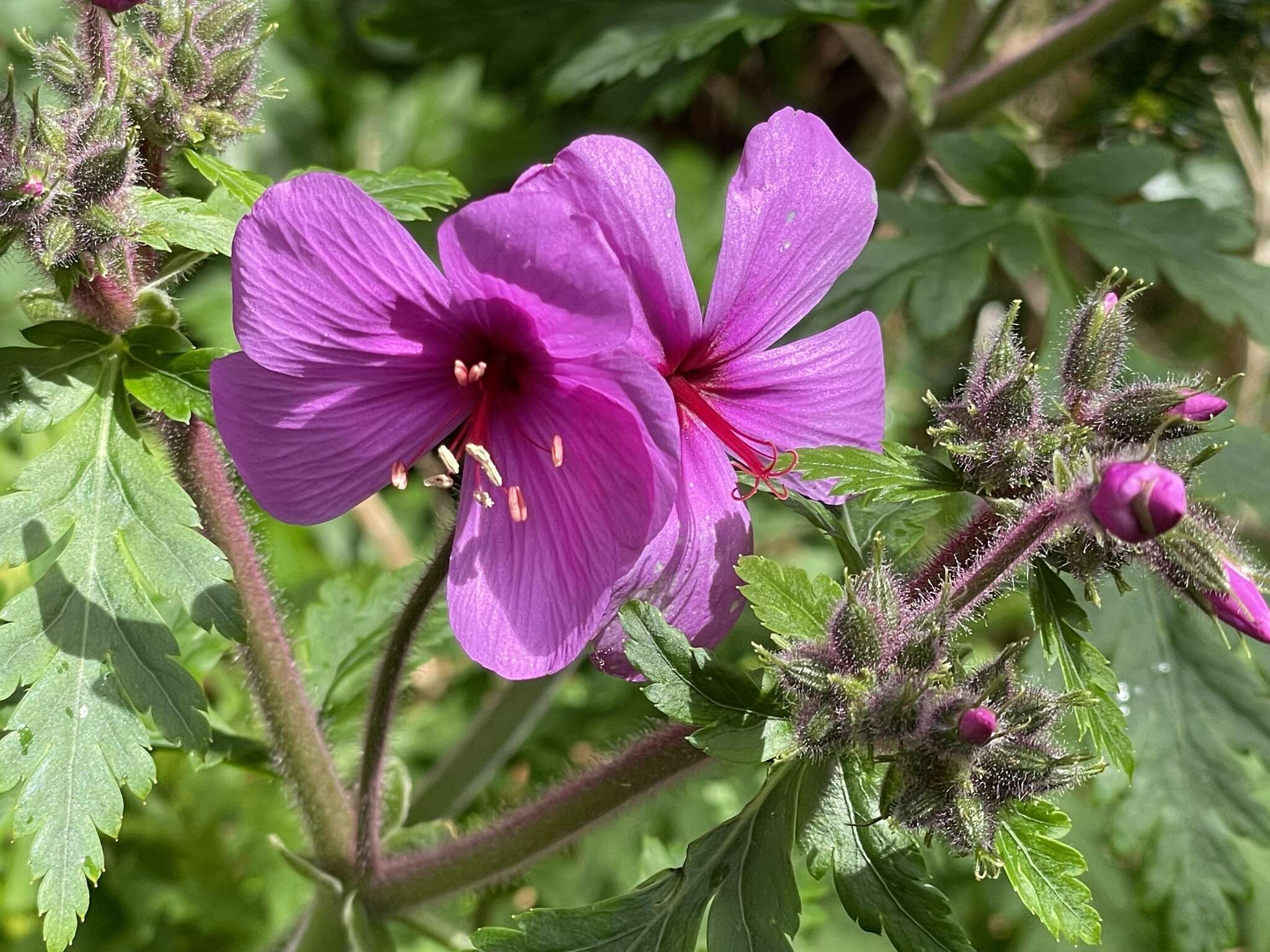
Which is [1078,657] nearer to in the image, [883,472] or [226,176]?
[883,472]

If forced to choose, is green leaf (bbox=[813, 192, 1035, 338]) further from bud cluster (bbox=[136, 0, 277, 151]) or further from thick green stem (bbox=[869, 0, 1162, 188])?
bud cluster (bbox=[136, 0, 277, 151])

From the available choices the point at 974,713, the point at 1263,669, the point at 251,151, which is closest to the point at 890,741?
the point at 974,713

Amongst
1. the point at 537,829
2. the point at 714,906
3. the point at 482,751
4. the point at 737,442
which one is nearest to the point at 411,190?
the point at 737,442

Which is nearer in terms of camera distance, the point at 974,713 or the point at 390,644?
the point at 974,713

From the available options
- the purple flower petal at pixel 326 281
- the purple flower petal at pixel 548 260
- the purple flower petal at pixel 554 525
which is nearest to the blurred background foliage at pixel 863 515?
the purple flower petal at pixel 554 525

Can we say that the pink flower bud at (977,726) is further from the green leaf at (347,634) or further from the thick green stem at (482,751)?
the thick green stem at (482,751)

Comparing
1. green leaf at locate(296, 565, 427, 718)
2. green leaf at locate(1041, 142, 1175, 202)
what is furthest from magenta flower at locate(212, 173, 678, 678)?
green leaf at locate(1041, 142, 1175, 202)

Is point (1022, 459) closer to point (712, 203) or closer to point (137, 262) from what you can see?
point (137, 262)

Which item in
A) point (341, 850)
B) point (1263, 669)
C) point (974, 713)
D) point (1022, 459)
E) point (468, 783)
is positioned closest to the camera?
point (974, 713)
